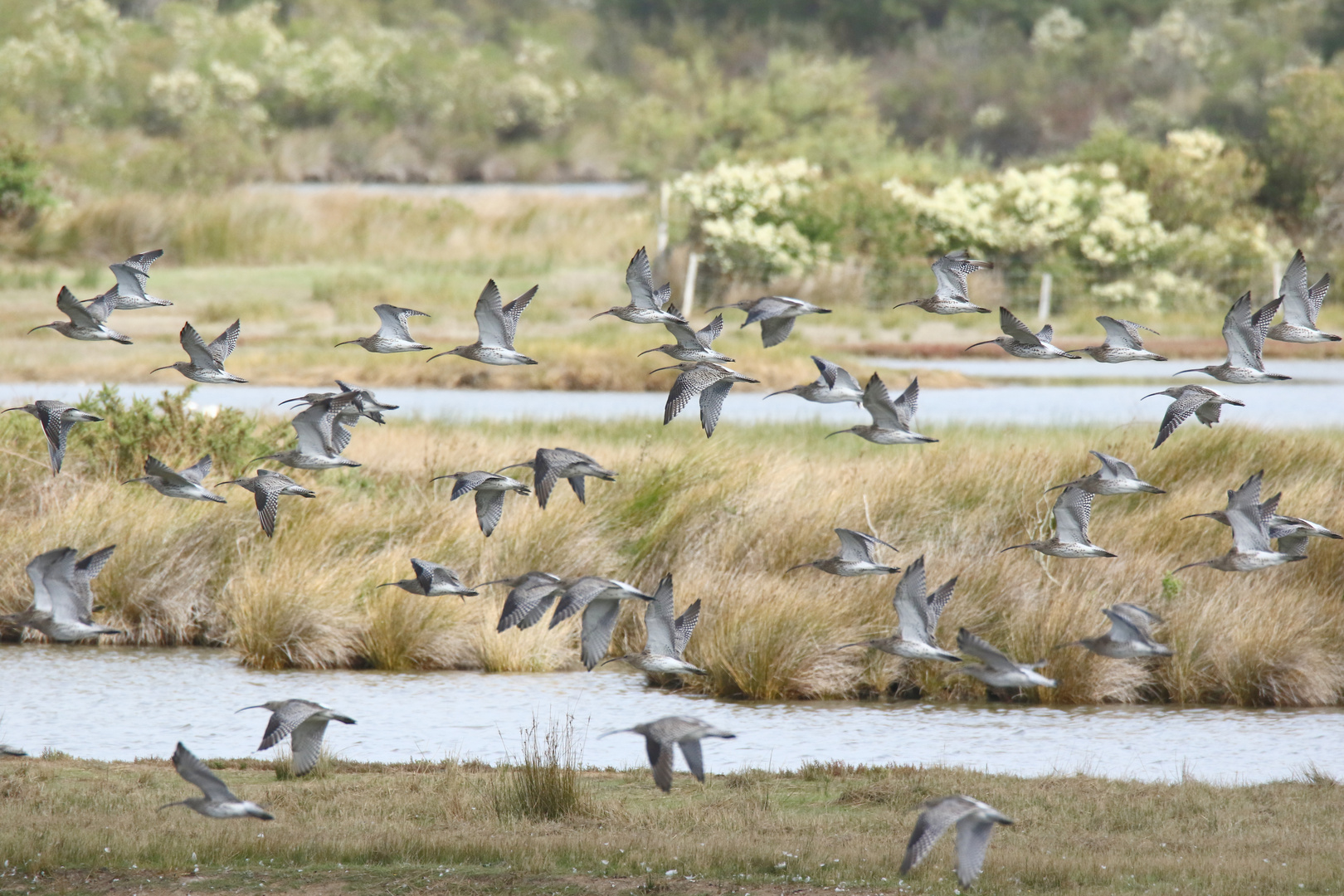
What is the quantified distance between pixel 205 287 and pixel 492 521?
29.7m

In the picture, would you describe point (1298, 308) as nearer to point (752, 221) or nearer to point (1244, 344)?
point (1244, 344)

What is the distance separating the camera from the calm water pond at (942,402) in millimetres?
23250

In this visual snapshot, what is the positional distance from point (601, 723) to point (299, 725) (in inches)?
188

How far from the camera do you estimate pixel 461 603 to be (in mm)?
15500

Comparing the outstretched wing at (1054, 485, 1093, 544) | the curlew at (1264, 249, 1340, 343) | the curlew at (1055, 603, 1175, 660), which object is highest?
the curlew at (1264, 249, 1340, 343)

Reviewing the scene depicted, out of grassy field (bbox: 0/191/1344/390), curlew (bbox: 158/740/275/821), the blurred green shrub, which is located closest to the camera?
curlew (bbox: 158/740/275/821)

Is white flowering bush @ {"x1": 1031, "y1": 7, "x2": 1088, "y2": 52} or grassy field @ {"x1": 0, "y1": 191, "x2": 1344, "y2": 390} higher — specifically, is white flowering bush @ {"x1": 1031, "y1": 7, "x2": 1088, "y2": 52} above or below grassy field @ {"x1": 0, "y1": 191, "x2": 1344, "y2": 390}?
above

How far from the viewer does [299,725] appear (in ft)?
28.2

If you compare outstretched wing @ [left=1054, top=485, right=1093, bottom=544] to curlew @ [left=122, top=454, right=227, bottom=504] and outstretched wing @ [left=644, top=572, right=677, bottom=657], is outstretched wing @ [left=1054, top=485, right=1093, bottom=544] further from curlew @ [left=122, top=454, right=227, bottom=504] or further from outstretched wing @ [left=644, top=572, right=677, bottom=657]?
curlew @ [left=122, top=454, right=227, bottom=504]

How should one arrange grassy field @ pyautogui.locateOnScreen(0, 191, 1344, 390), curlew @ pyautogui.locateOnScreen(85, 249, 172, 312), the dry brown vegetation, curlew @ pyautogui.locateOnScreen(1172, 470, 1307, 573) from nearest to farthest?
curlew @ pyautogui.locateOnScreen(85, 249, 172, 312) < curlew @ pyautogui.locateOnScreen(1172, 470, 1307, 573) < the dry brown vegetation < grassy field @ pyautogui.locateOnScreen(0, 191, 1344, 390)

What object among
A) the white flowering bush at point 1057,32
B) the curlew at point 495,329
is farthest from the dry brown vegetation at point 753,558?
the white flowering bush at point 1057,32

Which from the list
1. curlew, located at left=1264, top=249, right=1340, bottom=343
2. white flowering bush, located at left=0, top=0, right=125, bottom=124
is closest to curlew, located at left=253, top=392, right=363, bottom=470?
curlew, located at left=1264, top=249, right=1340, bottom=343

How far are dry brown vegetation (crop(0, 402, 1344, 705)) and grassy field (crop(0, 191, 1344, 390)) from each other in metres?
9.91

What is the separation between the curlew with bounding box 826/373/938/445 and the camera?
922 cm
